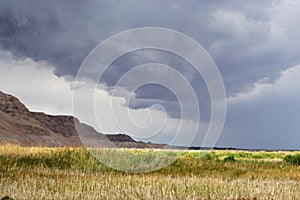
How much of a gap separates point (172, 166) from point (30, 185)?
11.3 m

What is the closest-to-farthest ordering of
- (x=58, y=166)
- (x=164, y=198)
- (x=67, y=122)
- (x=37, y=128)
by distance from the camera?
1. (x=164, y=198)
2. (x=58, y=166)
3. (x=37, y=128)
4. (x=67, y=122)

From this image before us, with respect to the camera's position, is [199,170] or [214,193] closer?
[214,193]

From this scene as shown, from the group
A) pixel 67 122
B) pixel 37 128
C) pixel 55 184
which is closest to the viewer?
pixel 55 184

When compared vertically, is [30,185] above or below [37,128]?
below

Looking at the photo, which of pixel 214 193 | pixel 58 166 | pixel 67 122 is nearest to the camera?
pixel 214 193

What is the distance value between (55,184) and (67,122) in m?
170

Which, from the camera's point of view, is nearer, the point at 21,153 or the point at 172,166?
the point at 172,166

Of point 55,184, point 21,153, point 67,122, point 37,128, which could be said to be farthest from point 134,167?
point 67,122

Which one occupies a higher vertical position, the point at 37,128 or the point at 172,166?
the point at 37,128

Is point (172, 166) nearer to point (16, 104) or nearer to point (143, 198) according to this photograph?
point (143, 198)

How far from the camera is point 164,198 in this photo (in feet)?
39.2

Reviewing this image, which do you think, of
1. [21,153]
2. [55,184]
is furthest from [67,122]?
[55,184]

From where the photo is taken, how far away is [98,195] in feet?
39.9

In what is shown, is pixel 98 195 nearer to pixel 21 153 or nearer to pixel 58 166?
pixel 58 166
